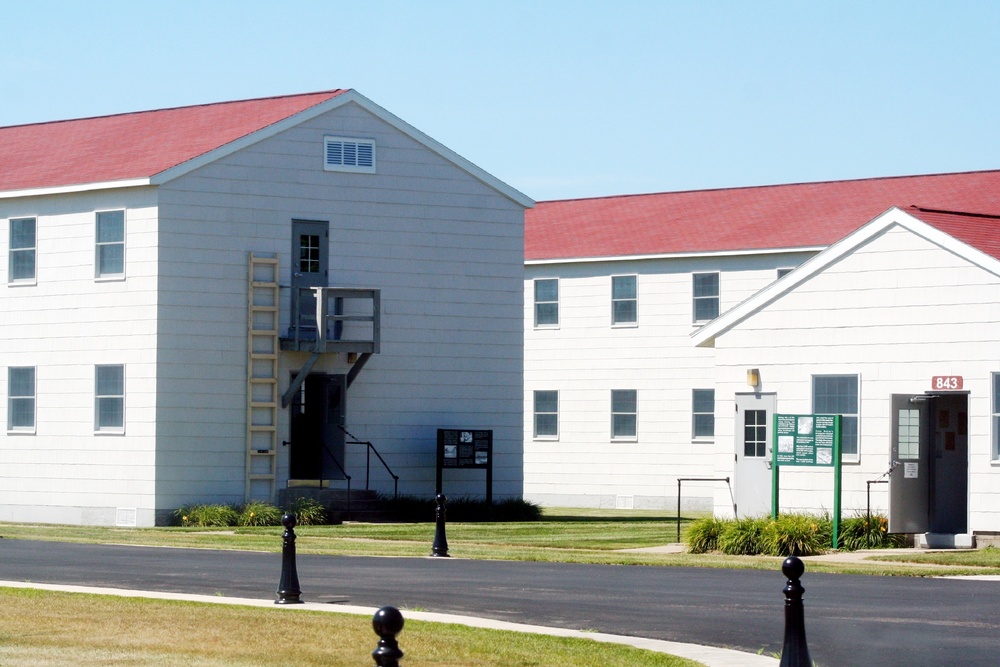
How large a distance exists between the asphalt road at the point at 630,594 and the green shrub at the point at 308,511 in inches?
315

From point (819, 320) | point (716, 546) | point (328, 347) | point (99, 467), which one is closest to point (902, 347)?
point (819, 320)

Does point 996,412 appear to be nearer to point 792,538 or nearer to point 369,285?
point 792,538

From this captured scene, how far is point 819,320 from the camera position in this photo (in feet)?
85.8

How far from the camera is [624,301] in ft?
138

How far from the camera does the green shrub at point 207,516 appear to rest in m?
31.2

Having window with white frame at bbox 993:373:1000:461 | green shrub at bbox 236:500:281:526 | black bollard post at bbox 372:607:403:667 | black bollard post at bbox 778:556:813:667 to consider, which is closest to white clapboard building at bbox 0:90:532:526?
green shrub at bbox 236:500:281:526

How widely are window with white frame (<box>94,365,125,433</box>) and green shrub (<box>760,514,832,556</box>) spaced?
13.6 m

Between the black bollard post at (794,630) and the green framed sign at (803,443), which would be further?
the green framed sign at (803,443)

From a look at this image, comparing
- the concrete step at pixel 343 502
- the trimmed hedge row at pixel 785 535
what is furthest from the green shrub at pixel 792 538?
the concrete step at pixel 343 502

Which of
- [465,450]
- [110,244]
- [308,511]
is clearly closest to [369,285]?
[465,450]

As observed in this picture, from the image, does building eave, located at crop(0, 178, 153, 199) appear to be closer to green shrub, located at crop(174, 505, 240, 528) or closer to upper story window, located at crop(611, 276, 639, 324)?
green shrub, located at crop(174, 505, 240, 528)

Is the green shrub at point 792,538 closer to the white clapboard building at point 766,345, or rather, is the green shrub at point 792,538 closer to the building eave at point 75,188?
the white clapboard building at point 766,345

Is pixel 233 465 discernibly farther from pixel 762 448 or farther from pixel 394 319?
pixel 762 448

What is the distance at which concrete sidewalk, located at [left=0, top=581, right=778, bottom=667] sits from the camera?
12453 mm
